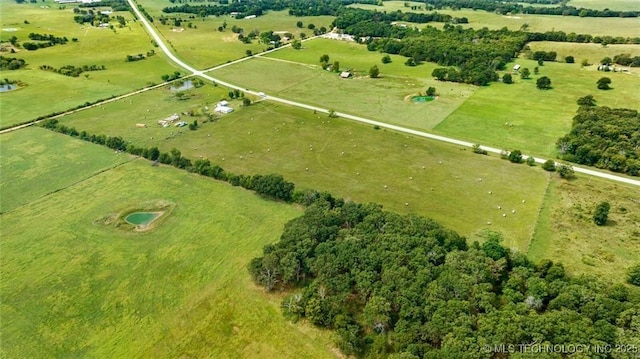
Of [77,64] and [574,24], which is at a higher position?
[77,64]

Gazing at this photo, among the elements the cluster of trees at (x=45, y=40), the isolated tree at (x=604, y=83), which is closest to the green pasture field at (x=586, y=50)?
the isolated tree at (x=604, y=83)

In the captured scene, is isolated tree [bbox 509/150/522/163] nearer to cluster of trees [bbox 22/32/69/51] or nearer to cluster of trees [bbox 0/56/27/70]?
cluster of trees [bbox 0/56/27/70]

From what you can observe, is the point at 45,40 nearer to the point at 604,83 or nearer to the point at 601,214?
the point at 601,214

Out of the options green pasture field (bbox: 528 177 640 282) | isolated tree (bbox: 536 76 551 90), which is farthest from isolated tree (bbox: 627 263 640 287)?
isolated tree (bbox: 536 76 551 90)

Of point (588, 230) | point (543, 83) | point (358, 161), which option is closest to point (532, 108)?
point (543, 83)

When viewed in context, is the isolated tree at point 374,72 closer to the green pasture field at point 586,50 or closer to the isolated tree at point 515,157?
the isolated tree at point 515,157
